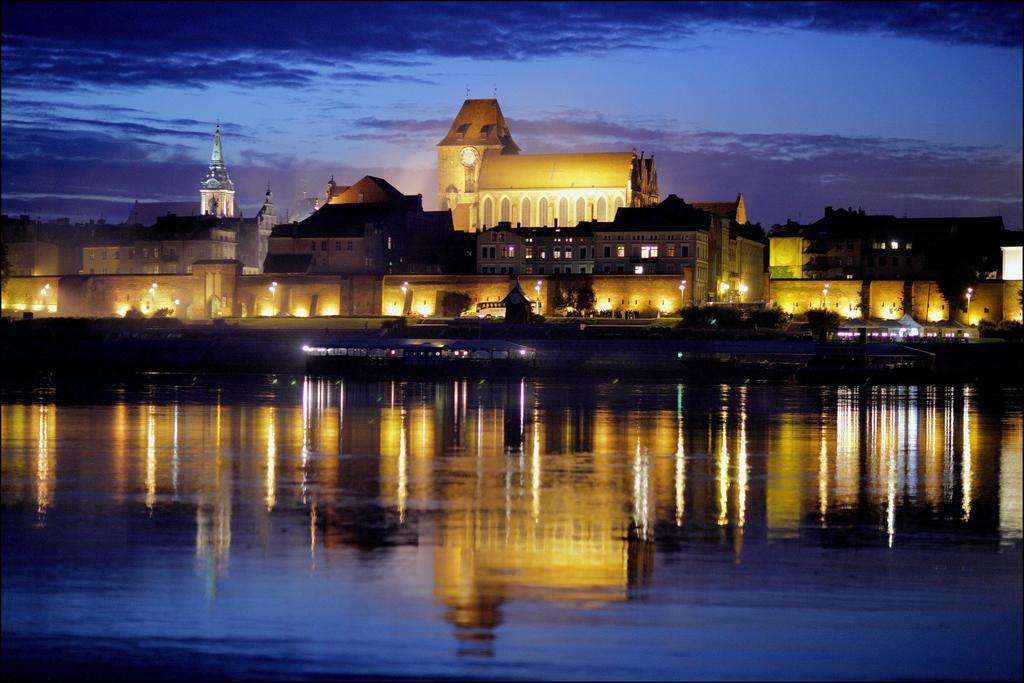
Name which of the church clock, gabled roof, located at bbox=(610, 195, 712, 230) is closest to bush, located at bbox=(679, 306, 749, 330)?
gabled roof, located at bbox=(610, 195, 712, 230)

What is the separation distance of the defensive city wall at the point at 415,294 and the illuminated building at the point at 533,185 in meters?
19.0

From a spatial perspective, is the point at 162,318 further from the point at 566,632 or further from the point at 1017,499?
the point at 566,632

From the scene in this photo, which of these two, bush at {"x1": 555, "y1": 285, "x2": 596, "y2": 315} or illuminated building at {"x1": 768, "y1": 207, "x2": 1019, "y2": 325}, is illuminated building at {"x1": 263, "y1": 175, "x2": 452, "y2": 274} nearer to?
bush at {"x1": 555, "y1": 285, "x2": 596, "y2": 315}

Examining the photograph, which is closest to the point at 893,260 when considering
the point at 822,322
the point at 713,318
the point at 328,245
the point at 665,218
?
the point at 665,218

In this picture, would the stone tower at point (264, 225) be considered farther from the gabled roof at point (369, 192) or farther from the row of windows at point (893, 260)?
the row of windows at point (893, 260)

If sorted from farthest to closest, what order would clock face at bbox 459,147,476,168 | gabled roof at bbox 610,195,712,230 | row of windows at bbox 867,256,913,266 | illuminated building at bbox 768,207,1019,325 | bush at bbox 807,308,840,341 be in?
clock face at bbox 459,147,476,168 → row of windows at bbox 867,256,913,266 → gabled roof at bbox 610,195,712,230 → illuminated building at bbox 768,207,1019,325 → bush at bbox 807,308,840,341

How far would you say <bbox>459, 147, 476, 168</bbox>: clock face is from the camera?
10169 cm

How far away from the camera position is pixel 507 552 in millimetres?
14227

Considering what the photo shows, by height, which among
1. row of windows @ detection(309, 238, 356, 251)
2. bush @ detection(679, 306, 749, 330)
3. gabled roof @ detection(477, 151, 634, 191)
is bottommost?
bush @ detection(679, 306, 749, 330)

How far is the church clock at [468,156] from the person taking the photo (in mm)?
101688

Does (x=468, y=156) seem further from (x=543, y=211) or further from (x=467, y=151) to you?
(x=543, y=211)

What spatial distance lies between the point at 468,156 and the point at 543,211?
9940 mm

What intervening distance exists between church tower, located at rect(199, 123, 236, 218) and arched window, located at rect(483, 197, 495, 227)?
52.9 m

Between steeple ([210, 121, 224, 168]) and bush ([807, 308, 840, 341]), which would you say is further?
steeple ([210, 121, 224, 168])
